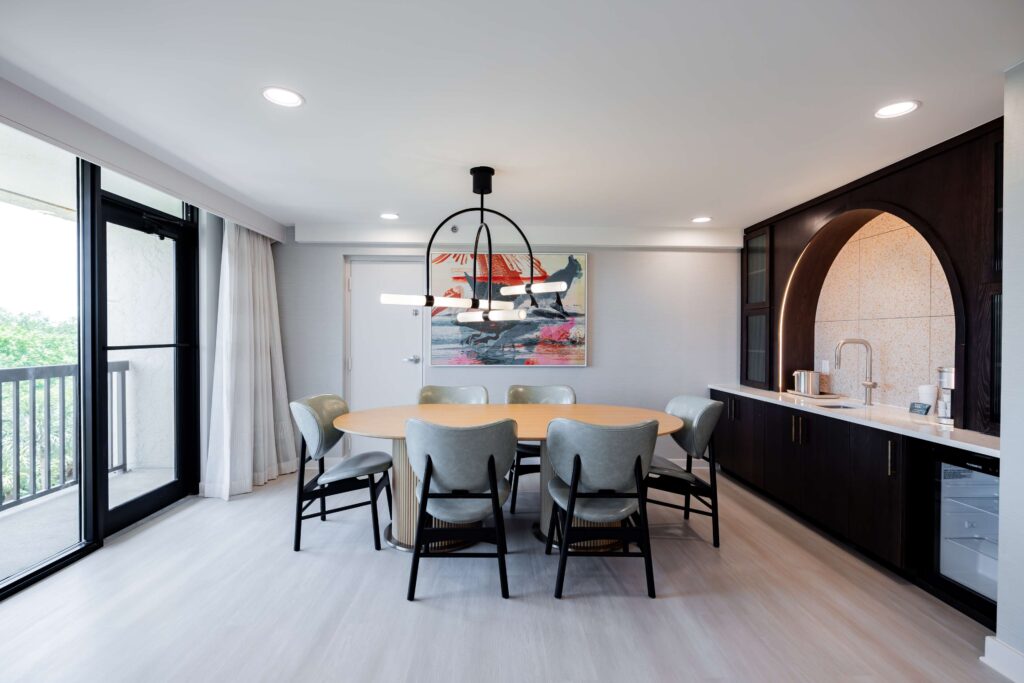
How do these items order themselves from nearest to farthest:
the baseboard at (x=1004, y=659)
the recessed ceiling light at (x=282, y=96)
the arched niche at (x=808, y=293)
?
the baseboard at (x=1004, y=659), the recessed ceiling light at (x=282, y=96), the arched niche at (x=808, y=293)

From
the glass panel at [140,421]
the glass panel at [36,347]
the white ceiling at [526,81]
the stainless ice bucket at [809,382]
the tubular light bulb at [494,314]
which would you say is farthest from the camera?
the stainless ice bucket at [809,382]

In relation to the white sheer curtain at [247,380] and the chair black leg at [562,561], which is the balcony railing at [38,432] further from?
the chair black leg at [562,561]

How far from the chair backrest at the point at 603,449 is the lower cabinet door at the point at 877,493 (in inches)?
56.4

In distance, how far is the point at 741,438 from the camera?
13.6ft

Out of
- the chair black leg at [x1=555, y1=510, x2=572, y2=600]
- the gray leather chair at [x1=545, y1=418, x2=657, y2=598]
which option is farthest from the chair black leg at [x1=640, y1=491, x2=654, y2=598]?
the chair black leg at [x1=555, y1=510, x2=572, y2=600]

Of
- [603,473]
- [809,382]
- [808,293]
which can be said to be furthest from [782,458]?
[603,473]

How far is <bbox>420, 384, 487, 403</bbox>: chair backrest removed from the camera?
3.90m

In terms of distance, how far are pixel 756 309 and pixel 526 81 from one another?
138 inches

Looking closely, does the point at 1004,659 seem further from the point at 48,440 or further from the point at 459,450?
the point at 48,440

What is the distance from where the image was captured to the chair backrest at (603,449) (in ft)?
7.57

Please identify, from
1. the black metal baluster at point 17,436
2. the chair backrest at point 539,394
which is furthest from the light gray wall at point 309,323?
the black metal baluster at point 17,436

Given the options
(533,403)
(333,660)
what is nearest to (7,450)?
(333,660)

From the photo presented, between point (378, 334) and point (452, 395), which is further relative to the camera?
point (378, 334)

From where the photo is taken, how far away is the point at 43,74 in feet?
6.45
